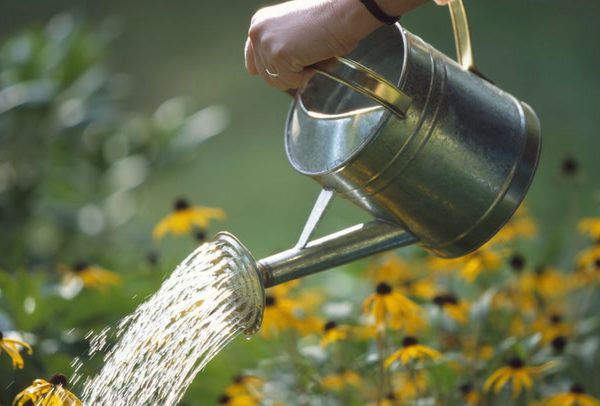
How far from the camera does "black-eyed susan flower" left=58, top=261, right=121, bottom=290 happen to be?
1.55 meters

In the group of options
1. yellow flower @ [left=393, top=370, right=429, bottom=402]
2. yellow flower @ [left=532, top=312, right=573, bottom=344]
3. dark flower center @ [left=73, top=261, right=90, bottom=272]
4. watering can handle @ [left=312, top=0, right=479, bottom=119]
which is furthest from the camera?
dark flower center @ [left=73, top=261, right=90, bottom=272]

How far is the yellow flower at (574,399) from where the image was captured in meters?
1.28

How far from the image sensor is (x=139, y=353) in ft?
3.44

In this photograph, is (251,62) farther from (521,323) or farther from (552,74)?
(552,74)

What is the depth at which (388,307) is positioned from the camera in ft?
4.26

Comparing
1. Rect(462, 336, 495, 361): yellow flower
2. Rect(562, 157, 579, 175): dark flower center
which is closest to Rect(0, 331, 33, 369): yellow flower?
Rect(462, 336, 495, 361): yellow flower

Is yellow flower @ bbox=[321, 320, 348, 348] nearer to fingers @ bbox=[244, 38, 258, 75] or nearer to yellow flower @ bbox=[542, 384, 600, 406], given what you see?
yellow flower @ bbox=[542, 384, 600, 406]

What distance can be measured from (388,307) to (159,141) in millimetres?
1222

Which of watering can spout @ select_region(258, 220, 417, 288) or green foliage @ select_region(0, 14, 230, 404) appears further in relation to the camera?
green foliage @ select_region(0, 14, 230, 404)

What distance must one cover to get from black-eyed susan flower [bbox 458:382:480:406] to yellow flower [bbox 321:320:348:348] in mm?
156

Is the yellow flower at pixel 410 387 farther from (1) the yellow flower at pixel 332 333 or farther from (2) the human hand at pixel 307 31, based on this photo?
(2) the human hand at pixel 307 31

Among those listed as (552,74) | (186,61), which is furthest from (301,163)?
(186,61)

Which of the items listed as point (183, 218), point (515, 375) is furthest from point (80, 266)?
point (515, 375)

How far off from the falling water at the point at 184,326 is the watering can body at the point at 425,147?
0.41 ft
